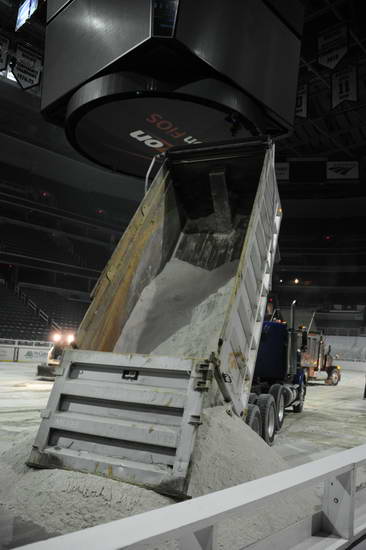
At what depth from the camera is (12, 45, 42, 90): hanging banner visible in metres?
14.9

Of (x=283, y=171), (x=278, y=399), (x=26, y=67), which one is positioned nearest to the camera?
(x=278, y=399)

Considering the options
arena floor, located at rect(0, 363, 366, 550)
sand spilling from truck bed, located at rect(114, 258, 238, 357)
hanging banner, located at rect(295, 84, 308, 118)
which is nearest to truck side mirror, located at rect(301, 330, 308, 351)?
arena floor, located at rect(0, 363, 366, 550)

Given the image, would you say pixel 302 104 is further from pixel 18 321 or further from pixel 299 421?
pixel 18 321

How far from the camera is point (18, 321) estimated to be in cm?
2822

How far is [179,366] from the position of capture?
399 centimetres

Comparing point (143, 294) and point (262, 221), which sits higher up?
point (262, 221)

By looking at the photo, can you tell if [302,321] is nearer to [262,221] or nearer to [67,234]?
[67,234]

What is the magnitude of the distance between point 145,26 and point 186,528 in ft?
22.8

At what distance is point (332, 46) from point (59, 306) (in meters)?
26.6

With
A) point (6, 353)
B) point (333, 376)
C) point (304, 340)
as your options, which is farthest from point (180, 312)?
point (6, 353)

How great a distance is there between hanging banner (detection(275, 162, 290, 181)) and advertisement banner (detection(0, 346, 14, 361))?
1671 cm

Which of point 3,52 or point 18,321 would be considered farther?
point 18,321

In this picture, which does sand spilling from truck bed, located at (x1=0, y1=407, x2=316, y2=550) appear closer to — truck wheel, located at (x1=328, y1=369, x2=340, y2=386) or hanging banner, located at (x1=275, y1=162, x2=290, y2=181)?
truck wheel, located at (x1=328, y1=369, x2=340, y2=386)

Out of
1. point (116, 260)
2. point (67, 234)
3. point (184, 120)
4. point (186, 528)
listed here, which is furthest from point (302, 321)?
point (186, 528)
